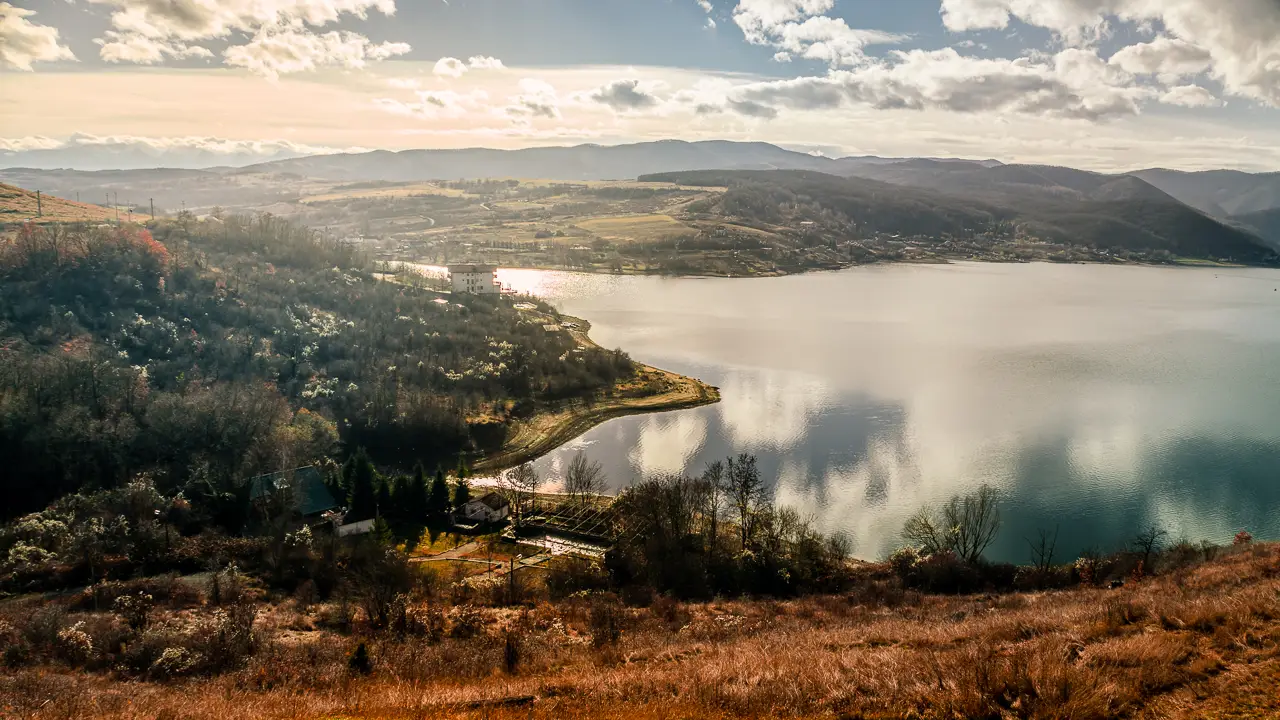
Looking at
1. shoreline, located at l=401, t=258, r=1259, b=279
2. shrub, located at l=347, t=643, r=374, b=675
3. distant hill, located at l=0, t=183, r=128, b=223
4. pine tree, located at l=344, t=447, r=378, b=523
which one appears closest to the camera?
shrub, located at l=347, t=643, r=374, b=675

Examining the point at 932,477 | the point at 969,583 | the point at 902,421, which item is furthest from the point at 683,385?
the point at 969,583

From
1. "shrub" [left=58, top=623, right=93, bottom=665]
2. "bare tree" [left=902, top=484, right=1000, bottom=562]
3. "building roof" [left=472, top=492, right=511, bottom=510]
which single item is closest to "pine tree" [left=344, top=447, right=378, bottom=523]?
"building roof" [left=472, top=492, right=511, bottom=510]

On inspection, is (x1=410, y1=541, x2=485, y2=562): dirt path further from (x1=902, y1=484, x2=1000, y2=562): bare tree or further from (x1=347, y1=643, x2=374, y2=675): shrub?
(x1=902, y1=484, x2=1000, y2=562): bare tree

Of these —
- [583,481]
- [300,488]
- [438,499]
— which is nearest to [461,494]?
[438,499]

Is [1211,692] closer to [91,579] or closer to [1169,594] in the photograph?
[1169,594]

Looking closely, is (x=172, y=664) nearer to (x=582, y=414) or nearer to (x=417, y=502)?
(x=417, y=502)
